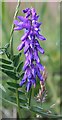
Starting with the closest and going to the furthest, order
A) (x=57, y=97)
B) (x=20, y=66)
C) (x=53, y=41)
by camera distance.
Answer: (x=20, y=66), (x=57, y=97), (x=53, y=41)

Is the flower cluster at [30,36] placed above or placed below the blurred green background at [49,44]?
above

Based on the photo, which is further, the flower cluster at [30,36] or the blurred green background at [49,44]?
the blurred green background at [49,44]

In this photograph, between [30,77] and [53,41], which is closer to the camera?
[30,77]

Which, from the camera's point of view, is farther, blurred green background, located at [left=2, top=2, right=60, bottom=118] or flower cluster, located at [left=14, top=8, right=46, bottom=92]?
blurred green background, located at [left=2, top=2, right=60, bottom=118]

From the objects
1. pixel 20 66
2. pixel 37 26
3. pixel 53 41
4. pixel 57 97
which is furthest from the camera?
pixel 53 41

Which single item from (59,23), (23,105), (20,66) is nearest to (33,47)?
(20,66)

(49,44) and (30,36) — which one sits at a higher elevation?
(30,36)

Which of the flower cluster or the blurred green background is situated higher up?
the flower cluster

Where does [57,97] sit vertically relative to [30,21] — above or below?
below

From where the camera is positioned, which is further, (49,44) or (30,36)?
(49,44)

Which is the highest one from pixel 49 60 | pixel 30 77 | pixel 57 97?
pixel 30 77

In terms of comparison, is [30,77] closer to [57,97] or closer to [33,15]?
[33,15]
